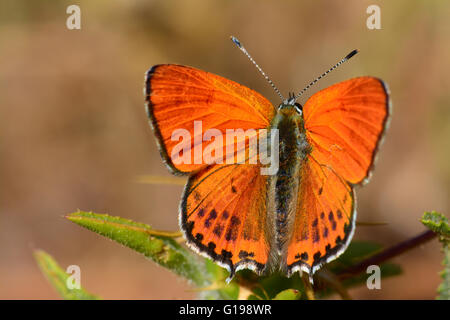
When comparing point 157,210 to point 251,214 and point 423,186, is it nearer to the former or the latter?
point 423,186

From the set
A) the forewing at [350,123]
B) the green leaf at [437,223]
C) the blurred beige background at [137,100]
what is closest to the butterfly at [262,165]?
the forewing at [350,123]

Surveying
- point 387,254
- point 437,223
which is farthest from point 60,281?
point 437,223

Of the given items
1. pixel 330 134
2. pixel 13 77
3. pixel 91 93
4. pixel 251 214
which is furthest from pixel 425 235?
pixel 13 77

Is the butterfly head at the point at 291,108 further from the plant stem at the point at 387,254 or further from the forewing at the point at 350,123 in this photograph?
the plant stem at the point at 387,254

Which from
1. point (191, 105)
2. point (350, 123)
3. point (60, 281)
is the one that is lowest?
point (60, 281)

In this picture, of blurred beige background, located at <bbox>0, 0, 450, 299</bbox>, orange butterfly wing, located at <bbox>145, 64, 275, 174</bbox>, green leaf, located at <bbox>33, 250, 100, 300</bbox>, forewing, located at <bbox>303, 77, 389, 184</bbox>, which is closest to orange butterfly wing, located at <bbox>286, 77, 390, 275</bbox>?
forewing, located at <bbox>303, 77, 389, 184</bbox>

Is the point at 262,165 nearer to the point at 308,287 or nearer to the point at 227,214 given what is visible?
the point at 227,214
